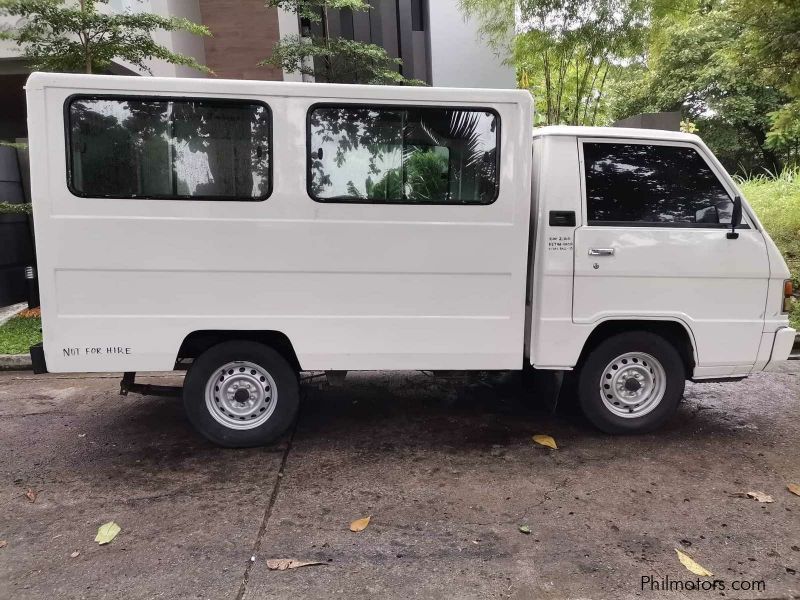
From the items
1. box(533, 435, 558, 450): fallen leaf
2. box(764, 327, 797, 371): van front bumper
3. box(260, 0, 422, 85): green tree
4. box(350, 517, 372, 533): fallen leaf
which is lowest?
box(350, 517, 372, 533): fallen leaf

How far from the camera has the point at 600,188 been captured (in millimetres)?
3984

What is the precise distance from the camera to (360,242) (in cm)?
380

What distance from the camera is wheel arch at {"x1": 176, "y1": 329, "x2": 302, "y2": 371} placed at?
12.9ft

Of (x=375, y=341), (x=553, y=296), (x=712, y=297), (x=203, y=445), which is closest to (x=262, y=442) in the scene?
(x=203, y=445)

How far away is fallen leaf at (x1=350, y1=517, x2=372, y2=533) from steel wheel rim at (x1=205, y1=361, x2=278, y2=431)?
1164mm

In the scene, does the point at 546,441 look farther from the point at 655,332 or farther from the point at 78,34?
the point at 78,34

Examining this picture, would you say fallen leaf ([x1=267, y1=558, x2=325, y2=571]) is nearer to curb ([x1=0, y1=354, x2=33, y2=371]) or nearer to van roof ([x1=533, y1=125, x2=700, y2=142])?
van roof ([x1=533, y1=125, x2=700, y2=142])

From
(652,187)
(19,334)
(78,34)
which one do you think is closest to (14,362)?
(19,334)

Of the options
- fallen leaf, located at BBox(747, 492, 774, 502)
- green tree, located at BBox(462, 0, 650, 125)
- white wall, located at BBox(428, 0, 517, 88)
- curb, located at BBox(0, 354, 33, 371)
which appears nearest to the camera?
fallen leaf, located at BBox(747, 492, 774, 502)

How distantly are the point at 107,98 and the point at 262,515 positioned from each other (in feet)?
8.99

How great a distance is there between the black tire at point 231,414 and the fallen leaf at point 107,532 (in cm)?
92

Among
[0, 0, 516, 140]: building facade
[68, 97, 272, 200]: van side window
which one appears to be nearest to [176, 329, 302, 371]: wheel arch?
[68, 97, 272, 200]: van side window

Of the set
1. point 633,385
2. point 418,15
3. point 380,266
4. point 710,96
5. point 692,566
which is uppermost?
point 418,15

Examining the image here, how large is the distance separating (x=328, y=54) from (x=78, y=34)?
3.54 m
